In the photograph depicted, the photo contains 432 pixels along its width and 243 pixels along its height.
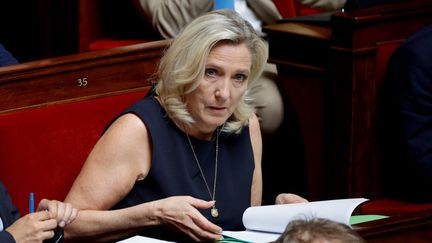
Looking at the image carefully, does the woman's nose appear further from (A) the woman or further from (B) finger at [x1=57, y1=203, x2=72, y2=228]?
(B) finger at [x1=57, y1=203, x2=72, y2=228]

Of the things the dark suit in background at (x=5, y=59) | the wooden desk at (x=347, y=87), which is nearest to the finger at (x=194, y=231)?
the dark suit in background at (x=5, y=59)

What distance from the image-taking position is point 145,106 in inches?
91.6

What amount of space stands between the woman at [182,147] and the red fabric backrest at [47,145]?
19cm

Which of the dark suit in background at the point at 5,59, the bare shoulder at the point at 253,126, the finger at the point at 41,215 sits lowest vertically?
the finger at the point at 41,215

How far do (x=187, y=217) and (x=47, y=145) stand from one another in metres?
0.53

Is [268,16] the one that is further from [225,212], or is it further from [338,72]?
[225,212]

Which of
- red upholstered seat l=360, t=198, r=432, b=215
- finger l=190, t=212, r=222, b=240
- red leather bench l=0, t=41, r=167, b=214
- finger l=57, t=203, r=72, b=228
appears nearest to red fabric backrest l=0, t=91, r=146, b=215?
red leather bench l=0, t=41, r=167, b=214

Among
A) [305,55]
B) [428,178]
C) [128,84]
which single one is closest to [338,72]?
[305,55]

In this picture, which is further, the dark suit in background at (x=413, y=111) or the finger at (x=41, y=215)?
the dark suit in background at (x=413, y=111)

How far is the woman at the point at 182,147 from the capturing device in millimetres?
2215

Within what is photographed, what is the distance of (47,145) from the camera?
7.99ft

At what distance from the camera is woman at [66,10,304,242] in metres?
2.21

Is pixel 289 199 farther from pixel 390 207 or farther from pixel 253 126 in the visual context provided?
pixel 390 207

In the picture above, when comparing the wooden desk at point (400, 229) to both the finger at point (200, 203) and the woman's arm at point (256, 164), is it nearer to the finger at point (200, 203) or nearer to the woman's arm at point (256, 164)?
the finger at point (200, 203)
